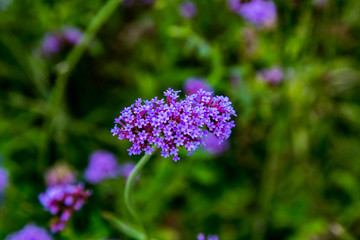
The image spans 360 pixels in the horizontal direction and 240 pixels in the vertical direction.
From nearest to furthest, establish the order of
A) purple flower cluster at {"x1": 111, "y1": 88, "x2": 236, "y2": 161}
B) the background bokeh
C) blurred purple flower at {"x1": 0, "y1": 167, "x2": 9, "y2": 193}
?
purple flower cluster at {"x1": 111, "y1": 88, "x2": 236, "y2": 161}, blurred purple flower at {"x1": 0, "y1": 167, "x2": 9, "y2": 193}, the background bokeh

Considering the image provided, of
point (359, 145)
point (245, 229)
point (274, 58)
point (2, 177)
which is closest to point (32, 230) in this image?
point (2, 177)

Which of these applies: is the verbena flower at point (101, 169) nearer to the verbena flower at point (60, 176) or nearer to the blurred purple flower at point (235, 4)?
the verbena flower at point (60, 176)

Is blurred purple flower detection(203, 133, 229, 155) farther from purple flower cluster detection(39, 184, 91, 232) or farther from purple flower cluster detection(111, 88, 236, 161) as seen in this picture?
purple flower cluster detection(111, 88, 236, 161)

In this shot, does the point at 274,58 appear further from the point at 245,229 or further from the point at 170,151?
the point at 170,151

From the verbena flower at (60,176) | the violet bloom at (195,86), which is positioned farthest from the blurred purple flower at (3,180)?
the violet bloom at (195,86)

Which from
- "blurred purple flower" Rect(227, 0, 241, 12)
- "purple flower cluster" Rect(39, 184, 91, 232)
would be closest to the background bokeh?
"blurred purple flower" Rect(227, 0, 241, 12)

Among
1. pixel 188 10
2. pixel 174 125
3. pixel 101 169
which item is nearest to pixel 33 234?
pixel 101 169

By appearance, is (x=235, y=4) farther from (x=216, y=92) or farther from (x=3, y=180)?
(x=3, y=180)
